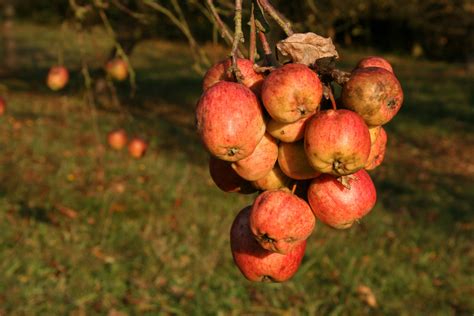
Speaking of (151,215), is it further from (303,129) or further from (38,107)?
(38,107)

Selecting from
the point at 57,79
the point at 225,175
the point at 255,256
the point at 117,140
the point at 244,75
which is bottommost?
the point at 117,140

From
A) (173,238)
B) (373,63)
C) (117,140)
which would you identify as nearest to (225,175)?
(373,63)

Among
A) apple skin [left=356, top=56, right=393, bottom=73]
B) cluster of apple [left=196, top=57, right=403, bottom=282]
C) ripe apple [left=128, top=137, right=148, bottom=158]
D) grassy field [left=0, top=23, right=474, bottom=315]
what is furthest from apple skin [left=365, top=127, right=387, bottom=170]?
ripe apple [left=128, top=137, right=148, bottom=158]

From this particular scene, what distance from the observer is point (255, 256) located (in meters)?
1.12

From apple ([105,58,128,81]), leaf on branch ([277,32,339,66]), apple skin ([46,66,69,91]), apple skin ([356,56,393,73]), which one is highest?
leaf on branch ([277,32,339,66])

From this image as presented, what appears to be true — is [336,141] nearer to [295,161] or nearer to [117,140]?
[295,161]

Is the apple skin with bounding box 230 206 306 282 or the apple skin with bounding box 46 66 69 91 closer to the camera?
the apple skin with bounding box 230 206 306 282

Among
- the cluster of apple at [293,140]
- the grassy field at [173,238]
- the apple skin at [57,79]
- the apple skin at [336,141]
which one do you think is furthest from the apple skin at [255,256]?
the apple skin at [57,79]

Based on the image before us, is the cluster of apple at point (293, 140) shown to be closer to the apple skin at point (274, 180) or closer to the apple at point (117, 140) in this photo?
the apple skin at point (274, 180)

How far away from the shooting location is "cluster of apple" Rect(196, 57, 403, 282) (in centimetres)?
91

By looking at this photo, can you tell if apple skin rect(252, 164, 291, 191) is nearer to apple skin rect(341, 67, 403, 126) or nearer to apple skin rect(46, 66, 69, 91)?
apple skin rect(341, 67, 403, 126)

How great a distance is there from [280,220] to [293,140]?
5.2 inches

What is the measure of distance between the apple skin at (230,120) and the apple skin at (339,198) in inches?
5.7

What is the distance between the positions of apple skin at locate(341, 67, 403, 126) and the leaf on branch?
57mm
